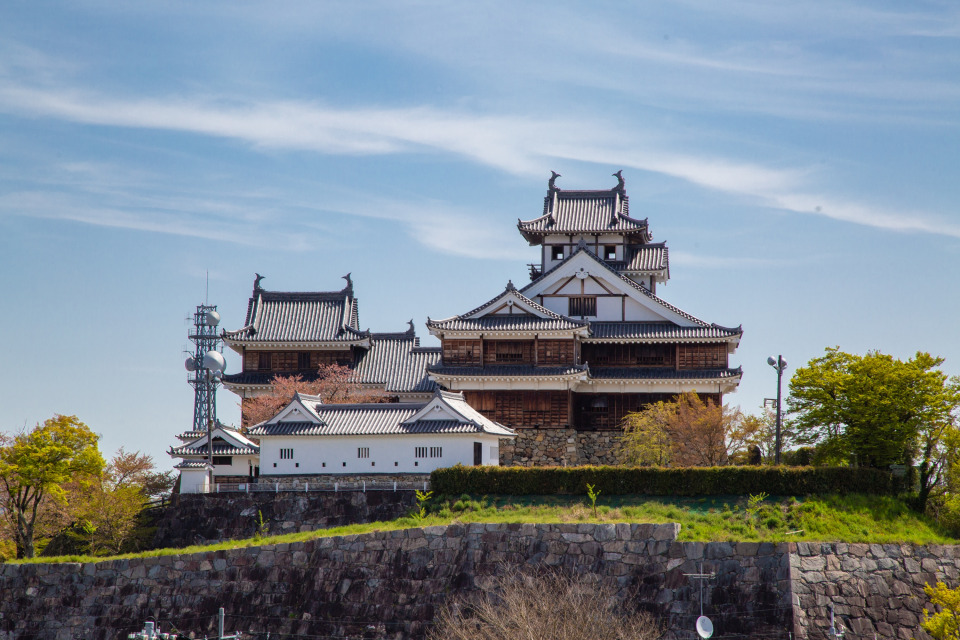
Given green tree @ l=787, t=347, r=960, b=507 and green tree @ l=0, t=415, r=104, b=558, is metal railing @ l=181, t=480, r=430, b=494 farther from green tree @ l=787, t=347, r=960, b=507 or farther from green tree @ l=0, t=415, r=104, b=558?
green tree @ l=787, t=347, r=960, b=507

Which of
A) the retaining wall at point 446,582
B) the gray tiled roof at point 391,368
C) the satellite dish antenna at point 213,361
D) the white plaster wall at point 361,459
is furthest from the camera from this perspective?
the gray tiled roof at point 391,368

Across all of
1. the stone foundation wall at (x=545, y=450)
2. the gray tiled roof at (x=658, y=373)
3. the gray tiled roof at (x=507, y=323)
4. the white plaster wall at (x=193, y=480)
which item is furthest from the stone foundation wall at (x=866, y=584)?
the white plaster wall at (x=193, y=480)

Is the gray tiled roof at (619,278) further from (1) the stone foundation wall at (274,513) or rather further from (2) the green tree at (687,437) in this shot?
(1) the stone foundation wall at (274,513)

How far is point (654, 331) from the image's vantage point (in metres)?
58.1

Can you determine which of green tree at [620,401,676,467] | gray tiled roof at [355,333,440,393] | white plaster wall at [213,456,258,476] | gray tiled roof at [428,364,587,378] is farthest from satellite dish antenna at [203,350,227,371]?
gray tiled roof at [355,333,440,393]

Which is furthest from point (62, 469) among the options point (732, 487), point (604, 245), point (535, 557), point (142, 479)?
point (604, 245)

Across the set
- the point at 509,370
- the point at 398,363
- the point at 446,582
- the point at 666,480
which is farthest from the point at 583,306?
the point at 446,582

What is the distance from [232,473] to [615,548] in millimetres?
20650

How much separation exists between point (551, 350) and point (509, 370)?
230 centimetres

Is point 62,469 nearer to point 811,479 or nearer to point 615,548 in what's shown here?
point 615,548

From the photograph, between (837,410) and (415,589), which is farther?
(837,410)

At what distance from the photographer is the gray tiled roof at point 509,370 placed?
182 feet

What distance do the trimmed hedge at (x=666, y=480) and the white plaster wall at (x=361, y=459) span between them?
1900 millimetres

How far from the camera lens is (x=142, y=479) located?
5253 cm
